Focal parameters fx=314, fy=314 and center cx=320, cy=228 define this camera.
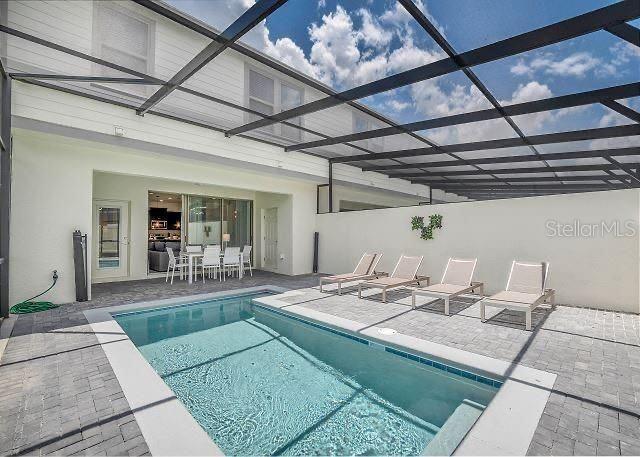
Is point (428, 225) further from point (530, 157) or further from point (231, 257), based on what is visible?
point (231, 257)

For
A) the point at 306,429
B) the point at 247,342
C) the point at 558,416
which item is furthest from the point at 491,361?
the point at 247,342

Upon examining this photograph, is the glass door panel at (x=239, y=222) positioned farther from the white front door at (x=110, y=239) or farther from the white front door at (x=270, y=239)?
the white front door at (x=110, y=239)

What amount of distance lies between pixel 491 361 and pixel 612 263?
14.3 feet

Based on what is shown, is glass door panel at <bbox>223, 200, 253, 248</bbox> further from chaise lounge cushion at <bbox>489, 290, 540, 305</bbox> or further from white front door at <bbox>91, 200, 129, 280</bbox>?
chaise lounge cushion at <bbox>489, 290, 540, 305</bbox>

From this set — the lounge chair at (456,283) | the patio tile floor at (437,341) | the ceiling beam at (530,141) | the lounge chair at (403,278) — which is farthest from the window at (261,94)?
the lounge chair at (456,283)

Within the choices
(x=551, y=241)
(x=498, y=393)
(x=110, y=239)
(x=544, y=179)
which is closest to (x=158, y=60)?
(x=110, y=239)

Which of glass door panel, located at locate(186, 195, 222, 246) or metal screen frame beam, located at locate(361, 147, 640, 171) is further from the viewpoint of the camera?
glass door panel, located at locate(186, 195, 222, 246)

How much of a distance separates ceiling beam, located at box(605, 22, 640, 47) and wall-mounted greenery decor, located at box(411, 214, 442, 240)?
527cm

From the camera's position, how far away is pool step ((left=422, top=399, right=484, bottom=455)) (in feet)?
7.88

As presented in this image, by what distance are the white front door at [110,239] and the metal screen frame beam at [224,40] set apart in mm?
5157

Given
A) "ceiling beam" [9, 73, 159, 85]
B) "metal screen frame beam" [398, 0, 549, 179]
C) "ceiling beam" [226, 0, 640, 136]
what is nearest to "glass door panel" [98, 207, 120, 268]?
"ceiling beam" [9, 73, 159, 85]

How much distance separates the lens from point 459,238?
316 inches

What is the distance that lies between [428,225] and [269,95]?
17.4 ft

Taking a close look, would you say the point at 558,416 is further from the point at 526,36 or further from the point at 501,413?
the point at 526,36
